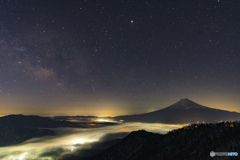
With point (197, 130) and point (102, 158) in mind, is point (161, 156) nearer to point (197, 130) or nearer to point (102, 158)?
point (197, 130)

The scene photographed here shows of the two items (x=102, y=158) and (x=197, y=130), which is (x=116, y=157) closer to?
(x=102, y=158)

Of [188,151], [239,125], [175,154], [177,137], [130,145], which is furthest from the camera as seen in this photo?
[130,145]

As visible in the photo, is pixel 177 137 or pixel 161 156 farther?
pixel 177 137

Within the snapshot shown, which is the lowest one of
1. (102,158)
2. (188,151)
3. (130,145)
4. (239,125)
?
(102,158)

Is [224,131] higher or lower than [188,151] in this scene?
higher

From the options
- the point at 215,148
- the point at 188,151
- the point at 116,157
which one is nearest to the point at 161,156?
the point at 188,151

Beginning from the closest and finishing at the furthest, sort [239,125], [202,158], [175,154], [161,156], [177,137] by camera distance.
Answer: [202,158]
[239,125]
[175,154]
[161,156]
[177,137]

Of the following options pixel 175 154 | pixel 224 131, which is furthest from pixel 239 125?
pixel 175 154

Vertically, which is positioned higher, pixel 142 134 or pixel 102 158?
pixel 142 134

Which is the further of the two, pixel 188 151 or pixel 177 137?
pixel 177 137
